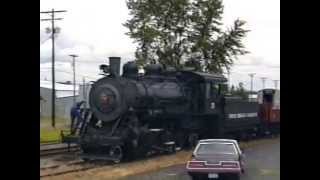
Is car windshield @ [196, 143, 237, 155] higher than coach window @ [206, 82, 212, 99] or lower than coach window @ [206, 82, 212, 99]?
lower

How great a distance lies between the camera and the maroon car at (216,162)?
12.0 m

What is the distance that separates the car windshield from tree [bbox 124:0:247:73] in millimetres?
19919

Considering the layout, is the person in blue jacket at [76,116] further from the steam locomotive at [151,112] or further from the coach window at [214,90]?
the coach window at [214,90]

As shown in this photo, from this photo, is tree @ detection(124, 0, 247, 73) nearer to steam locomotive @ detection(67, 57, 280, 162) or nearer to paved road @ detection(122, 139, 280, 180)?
steam locomotive @ detection(67, 57, 280, 162)

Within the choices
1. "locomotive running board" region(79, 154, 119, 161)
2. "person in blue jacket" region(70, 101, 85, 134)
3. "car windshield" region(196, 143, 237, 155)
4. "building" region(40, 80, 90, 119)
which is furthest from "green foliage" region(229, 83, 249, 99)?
"building" region(40, 80, 90, 119)

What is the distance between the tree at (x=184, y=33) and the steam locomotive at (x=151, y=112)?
9.92m

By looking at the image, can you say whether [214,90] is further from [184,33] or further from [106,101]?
[184,33]

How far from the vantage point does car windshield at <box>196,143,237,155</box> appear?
12.3 metres

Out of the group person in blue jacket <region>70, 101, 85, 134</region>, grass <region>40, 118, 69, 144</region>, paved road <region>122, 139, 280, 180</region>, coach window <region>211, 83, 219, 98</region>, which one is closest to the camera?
paved road <region>122, 139, 280, 180</region>

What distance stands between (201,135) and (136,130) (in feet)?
15.8
